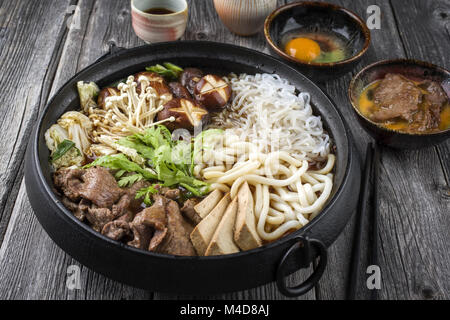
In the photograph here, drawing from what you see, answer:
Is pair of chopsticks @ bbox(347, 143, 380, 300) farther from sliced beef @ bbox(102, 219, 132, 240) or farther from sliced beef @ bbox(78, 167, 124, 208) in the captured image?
sliced beef @ bbox(78, 167, 124, 208)

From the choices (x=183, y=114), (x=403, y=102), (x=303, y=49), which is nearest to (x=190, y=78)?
(x=183, y=114)

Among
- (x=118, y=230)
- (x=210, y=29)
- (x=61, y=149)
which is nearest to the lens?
(x=118, y=230)

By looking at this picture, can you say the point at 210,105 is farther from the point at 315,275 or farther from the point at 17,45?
the point at 17,45

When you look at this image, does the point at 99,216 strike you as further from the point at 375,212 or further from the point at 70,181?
the point at 375,212

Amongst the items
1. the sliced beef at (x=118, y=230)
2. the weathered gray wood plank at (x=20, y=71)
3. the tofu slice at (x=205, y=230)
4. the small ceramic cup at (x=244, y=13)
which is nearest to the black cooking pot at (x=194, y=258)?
the sliced beef at (x=118, y=230)

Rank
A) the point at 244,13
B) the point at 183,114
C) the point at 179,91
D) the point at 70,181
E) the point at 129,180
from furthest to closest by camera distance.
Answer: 1. the point at 244,13
2. the point at 179,91
3. the point at 183,114
4. the point at 129,180
5. the point at 70,181
